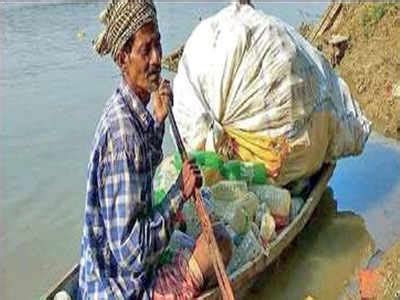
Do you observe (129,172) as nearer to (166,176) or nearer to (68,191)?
(166,176)

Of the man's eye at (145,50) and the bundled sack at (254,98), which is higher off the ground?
the man's eye at (145,50)

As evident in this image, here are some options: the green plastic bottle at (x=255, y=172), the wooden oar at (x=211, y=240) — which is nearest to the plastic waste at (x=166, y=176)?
the green plastic bottle at (x=255, y=172)

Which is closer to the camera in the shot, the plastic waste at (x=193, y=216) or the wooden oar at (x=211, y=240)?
the wooden oar at (x=211, y=240)

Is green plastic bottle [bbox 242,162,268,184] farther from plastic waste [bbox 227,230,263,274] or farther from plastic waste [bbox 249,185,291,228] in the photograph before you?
plastic waste [bbox 227,230,263,274]

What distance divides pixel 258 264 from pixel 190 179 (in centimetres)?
138

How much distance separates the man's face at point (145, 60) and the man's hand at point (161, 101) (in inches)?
2.7

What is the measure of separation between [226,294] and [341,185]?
347 cm

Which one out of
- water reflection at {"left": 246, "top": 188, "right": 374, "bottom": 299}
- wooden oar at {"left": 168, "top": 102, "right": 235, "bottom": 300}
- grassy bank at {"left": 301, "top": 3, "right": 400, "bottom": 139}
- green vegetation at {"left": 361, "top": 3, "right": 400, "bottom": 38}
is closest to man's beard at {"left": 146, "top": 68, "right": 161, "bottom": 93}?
wooden oar at {"left": 168, "top": 102, "right": 235, "bottom": 300}

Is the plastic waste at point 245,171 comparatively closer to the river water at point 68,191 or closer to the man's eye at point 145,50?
the river water at point 68,191

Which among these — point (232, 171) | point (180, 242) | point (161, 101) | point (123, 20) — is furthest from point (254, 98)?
point (123, 20)

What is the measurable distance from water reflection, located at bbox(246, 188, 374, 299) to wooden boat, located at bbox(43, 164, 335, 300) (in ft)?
1.00

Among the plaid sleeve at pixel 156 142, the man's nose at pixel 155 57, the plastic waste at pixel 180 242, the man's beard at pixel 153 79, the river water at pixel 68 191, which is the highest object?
the man's nose at pixel 155 57

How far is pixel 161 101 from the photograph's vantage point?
11.0 feet

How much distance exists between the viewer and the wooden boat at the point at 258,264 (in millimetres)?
3777
